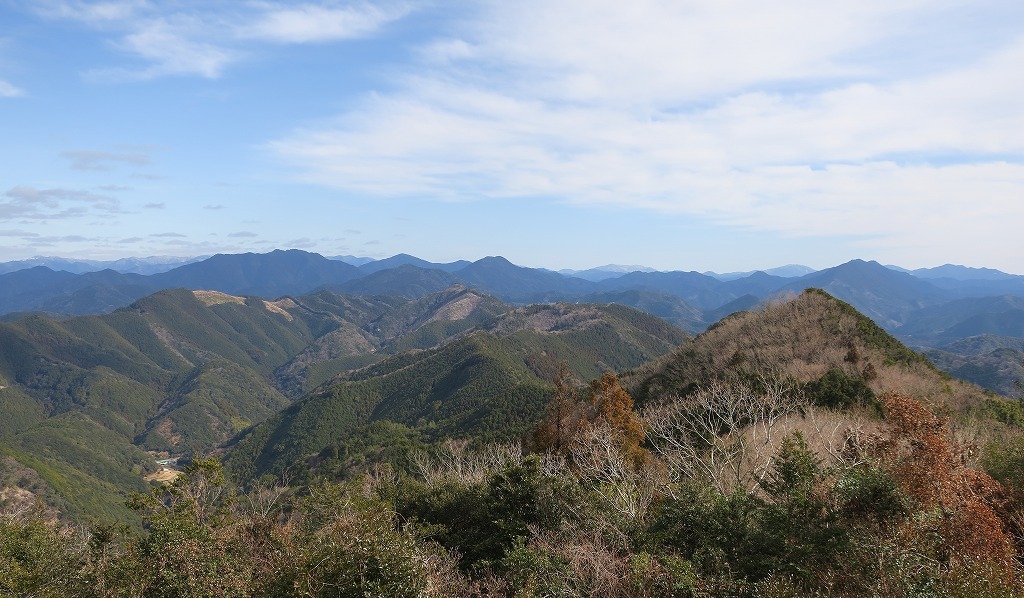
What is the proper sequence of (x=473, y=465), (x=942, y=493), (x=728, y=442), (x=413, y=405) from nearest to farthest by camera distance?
(x=942, y=493), (x=728, y=442), (x=473, y=465), (x=413, y=405)

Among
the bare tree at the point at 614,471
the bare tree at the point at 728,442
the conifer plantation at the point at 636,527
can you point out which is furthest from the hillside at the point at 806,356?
the bare tree at the point at 614,471

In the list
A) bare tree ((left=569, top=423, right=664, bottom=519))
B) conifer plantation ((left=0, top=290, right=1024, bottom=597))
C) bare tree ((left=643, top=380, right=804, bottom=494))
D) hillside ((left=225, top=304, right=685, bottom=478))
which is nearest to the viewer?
conifer plantation ((left=0, top=290, right=1024, bottom=597))

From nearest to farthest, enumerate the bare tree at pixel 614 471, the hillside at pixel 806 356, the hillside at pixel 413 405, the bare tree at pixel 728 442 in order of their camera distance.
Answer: the bare tree at pixel 614 471 → the bare tree at pixel 728 442 → the hillside at pixel 806 356 → the hillside at pixel 413 405

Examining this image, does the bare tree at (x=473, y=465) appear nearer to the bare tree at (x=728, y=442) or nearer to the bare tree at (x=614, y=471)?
the bare tree at (x=614, y=471)

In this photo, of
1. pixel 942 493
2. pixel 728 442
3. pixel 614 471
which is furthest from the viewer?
pixel 728 442

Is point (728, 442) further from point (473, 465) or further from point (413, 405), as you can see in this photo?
point (413, 405)

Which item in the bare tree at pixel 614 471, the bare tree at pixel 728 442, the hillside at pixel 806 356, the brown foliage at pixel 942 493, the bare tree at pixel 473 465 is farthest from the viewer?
the hillside at pixel 806 356

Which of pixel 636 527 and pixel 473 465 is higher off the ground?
pixel 636 527

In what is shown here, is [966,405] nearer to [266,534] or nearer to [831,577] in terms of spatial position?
[831,577]

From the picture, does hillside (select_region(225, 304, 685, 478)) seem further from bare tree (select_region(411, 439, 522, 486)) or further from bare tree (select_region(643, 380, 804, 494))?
bare tree (select_region(643, 380, 804, 494))

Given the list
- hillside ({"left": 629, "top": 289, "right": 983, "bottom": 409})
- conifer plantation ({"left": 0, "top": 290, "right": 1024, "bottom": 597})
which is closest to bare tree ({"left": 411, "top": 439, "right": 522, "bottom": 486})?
conifer plantation ({"left": 0, "top": 290, "right": 1024, "bottom": 597})

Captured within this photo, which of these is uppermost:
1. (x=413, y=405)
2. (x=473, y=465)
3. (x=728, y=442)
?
(x=728, y=442)

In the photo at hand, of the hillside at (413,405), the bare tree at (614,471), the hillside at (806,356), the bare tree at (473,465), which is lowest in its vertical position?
the hillside at (413,405)

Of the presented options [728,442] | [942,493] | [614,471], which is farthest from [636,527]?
[728,442]
